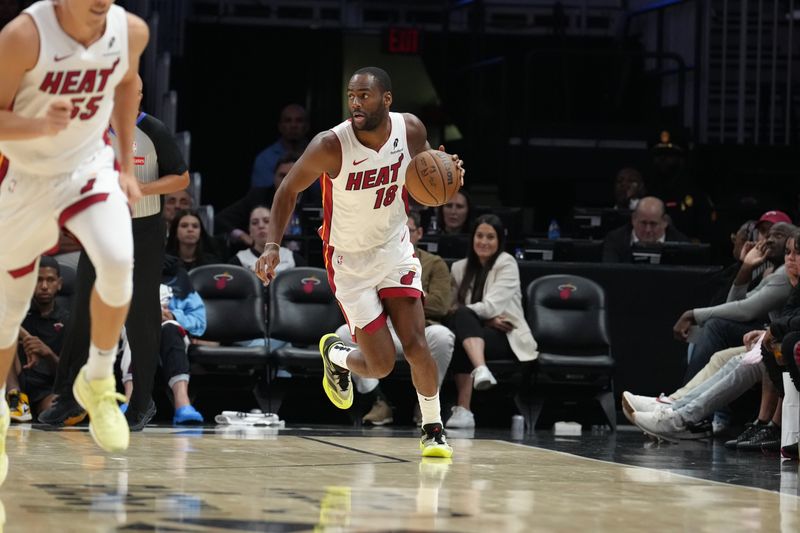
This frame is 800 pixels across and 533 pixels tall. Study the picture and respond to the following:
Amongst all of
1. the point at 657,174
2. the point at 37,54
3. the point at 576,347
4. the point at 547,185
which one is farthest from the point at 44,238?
the point at 547,185

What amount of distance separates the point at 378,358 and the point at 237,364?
280cm

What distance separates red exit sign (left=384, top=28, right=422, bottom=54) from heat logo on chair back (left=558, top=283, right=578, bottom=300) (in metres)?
5.30

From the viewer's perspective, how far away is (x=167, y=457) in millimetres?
5672

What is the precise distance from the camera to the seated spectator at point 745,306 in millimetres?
8469

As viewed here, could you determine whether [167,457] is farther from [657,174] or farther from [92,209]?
[657,174]

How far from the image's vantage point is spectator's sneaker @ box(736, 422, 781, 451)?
756 cm

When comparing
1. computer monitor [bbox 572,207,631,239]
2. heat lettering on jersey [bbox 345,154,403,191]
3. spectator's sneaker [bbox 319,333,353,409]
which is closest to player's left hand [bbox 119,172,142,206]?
heat lettering on jersey [bbox 345,154,403,191]

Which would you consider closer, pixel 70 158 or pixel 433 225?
pixel 70 158

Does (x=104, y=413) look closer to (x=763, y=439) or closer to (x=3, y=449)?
(x=3, y=449)

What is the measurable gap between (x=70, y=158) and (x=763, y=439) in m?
4.93

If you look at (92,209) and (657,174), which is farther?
(657,174)

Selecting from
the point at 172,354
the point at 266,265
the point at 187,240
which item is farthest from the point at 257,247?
the point at 266,265

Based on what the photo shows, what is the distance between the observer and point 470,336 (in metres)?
9.12

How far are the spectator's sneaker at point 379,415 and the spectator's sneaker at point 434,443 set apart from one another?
9.35ft
